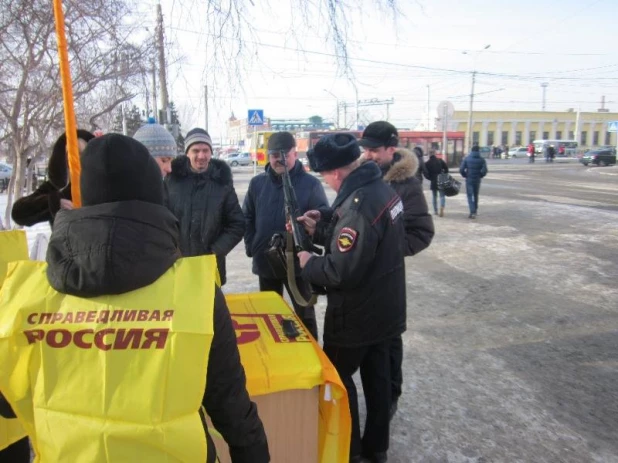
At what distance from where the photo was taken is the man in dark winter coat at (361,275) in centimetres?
231

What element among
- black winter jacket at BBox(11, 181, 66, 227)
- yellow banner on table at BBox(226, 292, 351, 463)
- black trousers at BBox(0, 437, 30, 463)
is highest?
black winter jacket at BBox(11, 181, 66, 227)

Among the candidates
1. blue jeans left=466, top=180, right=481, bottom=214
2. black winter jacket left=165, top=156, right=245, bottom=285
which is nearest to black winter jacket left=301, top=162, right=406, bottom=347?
black winter jacket left=165, top=156, right=245, bottom=285

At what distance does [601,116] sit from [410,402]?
280ft

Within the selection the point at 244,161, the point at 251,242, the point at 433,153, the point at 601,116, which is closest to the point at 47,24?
the point at 251,242

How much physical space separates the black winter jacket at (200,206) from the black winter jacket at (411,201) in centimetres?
114

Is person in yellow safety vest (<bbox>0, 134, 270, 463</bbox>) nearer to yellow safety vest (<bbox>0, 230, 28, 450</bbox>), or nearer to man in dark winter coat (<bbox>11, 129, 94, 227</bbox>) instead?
yellow safety vest (<bbox>0, 230, 28, 450</bbox>)

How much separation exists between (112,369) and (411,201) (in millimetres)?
2615

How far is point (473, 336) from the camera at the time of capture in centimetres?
434

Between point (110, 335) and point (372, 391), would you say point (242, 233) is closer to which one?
point (372, 391)

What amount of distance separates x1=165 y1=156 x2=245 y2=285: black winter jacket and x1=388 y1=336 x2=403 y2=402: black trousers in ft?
4.07

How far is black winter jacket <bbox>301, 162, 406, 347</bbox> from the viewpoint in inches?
90.5

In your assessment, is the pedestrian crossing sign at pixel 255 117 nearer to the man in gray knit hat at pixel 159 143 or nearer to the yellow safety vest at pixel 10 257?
Answer: the man in gray knit hat at pixel 159 143

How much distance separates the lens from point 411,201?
11.1ft

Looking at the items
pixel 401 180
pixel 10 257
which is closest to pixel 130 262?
pixel 10 257
